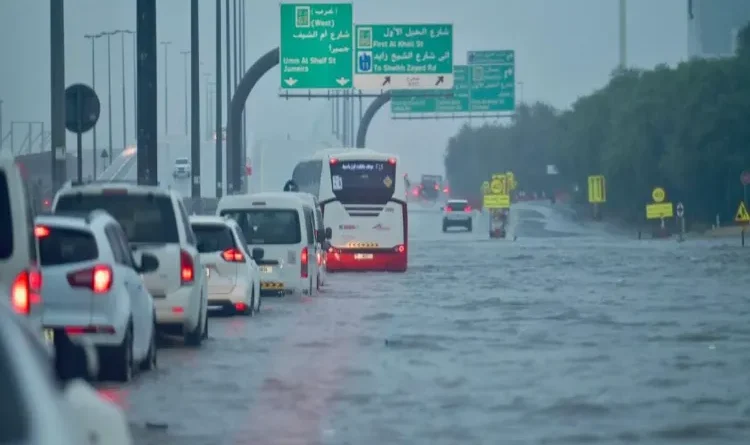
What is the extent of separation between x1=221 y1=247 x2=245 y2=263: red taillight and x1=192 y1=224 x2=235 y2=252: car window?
0.20 ft

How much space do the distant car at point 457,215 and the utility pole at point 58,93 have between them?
67014mm

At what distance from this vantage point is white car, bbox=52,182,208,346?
18.7 meters

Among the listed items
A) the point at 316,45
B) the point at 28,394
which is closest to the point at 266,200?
the point at 316,45

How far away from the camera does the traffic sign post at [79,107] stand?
2359cm

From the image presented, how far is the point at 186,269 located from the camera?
1909cm

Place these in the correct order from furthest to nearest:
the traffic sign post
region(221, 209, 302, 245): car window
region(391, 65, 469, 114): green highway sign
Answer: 1. region(391, 65, 469, 114): green highway sign
2. region(221, 209, 302, 245): car window
3. the traffic sign post

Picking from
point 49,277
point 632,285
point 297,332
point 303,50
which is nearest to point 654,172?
point 303,50

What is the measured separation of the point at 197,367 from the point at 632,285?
1883 cm

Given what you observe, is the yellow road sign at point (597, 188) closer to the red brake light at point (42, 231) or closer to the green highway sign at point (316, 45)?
the green highway sign at point (316, 45)

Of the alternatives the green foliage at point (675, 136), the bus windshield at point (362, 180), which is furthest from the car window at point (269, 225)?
the green foliage at point (675, 136)

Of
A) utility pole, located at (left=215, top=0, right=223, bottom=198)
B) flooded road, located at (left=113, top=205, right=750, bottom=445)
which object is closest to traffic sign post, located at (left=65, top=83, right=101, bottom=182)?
flooded road, located at (left=113, top=205, right=750, bottom=445)

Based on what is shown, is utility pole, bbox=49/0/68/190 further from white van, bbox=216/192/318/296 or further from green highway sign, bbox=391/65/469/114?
green highway sign, bbox=391/65/469/114

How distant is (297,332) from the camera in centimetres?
2283

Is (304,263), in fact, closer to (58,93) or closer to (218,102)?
(58,93)
